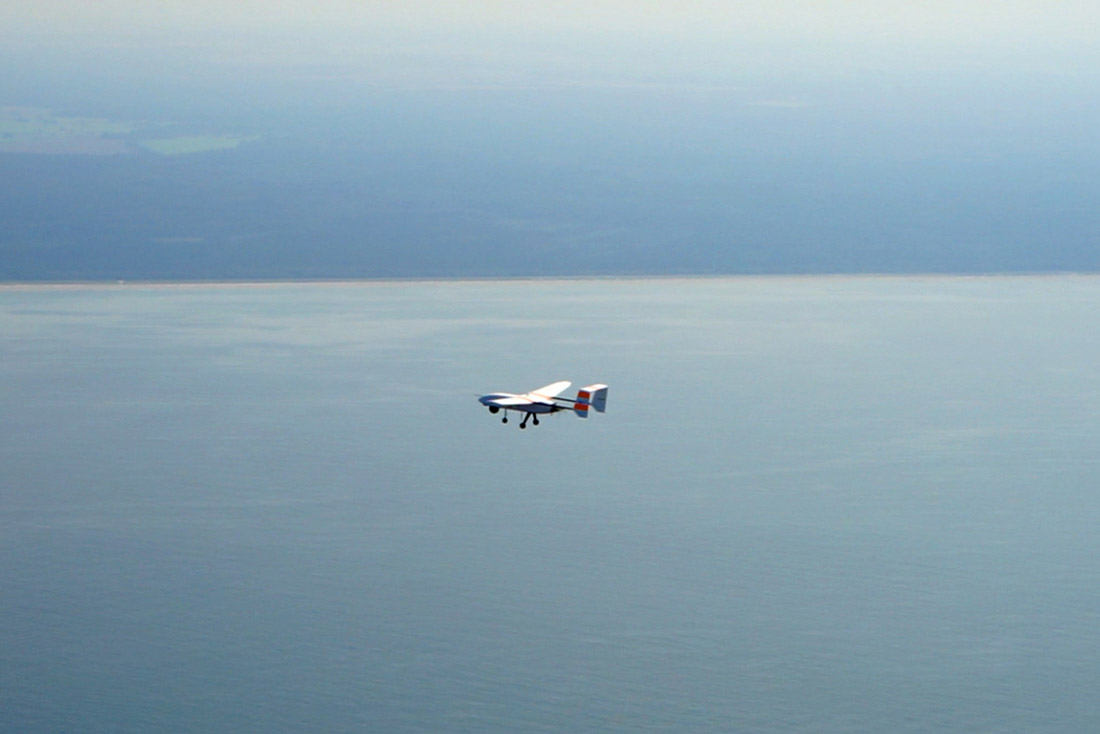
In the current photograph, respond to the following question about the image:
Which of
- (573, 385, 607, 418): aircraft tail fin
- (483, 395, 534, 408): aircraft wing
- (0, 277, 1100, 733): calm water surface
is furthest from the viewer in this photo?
(483, 395, 534, 408): aircraft wing

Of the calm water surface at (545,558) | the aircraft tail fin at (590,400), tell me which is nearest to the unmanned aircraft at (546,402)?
the aircraft tail fin at (590,400)

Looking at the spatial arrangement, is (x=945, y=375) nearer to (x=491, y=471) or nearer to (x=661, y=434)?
(x=661, y=434)

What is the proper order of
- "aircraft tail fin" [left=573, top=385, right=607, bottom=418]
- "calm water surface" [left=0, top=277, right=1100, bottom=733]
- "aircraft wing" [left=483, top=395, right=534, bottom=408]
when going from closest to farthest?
"calm water surface" [left=0, top=277, right=1100, bottom=733]
"aircraft tail fin" [left=573, top=385, right=607, bottom=418]
"aircraft wing" [left=483, top=395, right=534, bottom=408]

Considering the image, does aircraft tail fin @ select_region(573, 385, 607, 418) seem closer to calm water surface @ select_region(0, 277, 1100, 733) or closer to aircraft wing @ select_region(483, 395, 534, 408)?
aircraft wing @ select_region(483, 395, 534, 408)

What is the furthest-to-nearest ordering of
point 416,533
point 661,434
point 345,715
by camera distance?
point 661,434 < point 416,533 < point 345,715

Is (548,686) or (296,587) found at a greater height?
(296,587)

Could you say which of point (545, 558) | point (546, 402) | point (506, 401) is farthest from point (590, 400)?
point (545, 558)

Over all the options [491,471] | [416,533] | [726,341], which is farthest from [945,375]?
[416,533]

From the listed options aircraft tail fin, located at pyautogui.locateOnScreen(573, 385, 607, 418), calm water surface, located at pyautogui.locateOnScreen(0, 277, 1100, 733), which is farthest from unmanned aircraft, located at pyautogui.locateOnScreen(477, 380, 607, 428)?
calm water surface, located at pyautogui.locateOnScreen(0, 277, 1100, 733)
